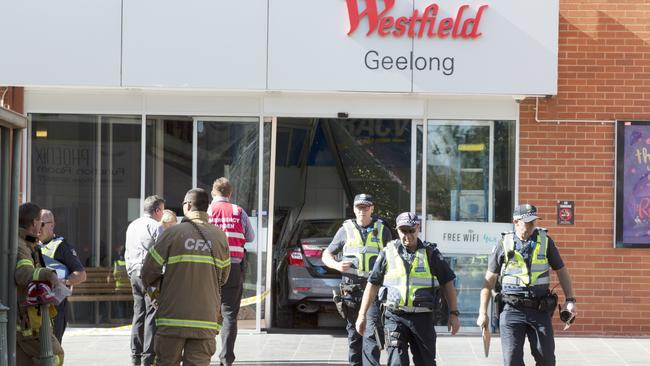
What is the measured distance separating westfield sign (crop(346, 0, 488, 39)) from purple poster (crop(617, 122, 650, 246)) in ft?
7.80

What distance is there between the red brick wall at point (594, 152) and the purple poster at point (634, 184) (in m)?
0.12

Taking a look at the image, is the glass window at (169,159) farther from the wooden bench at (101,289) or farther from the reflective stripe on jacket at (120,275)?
the wooden bench at (101,289)

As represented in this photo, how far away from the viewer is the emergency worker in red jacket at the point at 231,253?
10.1 metres

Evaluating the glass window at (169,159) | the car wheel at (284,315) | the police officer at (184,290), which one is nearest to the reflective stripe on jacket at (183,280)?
the police officer at (184,290)

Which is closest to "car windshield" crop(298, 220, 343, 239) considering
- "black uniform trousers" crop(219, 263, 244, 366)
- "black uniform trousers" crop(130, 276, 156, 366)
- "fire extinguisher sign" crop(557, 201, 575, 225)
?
"fire extinguisher sign" crop(557, 201, 575, 225)

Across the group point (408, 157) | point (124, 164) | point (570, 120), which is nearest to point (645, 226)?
point (570, 120)

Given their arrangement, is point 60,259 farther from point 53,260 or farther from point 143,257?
point 143,257

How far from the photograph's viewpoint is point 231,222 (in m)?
10.3

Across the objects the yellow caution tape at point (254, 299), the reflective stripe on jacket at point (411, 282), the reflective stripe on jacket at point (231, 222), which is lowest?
the yellow caution tape at point (254, 299)

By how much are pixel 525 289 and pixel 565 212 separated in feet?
15.2

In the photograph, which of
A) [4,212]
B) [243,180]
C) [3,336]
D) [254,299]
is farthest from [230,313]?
[3,336]

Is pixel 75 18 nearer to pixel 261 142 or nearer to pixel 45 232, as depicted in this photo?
pixel 261 142

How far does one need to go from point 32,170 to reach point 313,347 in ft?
14.6

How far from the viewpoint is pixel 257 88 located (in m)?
12.5
